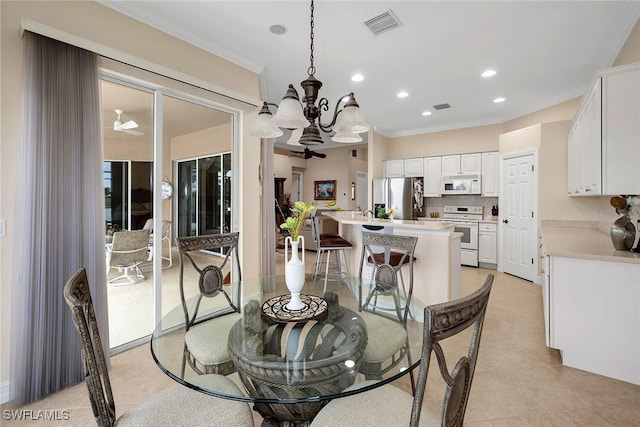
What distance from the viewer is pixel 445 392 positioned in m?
0.99

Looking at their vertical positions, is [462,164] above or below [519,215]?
above

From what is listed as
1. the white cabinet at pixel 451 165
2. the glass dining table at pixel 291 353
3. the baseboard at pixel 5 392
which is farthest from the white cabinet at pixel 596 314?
the white cabinet at pixel 451 165

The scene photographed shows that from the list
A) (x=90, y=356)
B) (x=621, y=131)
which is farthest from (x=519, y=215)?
(x=90, y=356)

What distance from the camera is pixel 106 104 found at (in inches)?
97.3

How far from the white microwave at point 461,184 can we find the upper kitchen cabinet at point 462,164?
0.27 feet

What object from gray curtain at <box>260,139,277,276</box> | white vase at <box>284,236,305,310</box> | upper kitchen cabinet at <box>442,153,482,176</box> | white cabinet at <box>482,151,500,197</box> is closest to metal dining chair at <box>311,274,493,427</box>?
white vase at <box>284,236,305,310</box>

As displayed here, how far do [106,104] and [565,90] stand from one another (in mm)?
5784

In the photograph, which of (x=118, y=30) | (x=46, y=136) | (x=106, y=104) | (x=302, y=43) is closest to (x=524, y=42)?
(x=302, y=43)

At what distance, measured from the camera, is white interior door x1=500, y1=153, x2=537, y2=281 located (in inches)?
187

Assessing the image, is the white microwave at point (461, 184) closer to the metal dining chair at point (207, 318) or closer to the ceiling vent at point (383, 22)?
the ceiling vent at point (383, 22)

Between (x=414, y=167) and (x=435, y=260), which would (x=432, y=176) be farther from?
(x=435, y=260)

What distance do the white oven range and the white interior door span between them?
1.65 feet

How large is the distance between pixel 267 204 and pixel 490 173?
14.4ft

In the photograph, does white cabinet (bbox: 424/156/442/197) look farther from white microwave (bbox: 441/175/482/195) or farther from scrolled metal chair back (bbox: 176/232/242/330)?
scrolled metal chair back (bbox: 176/232/242/330)
